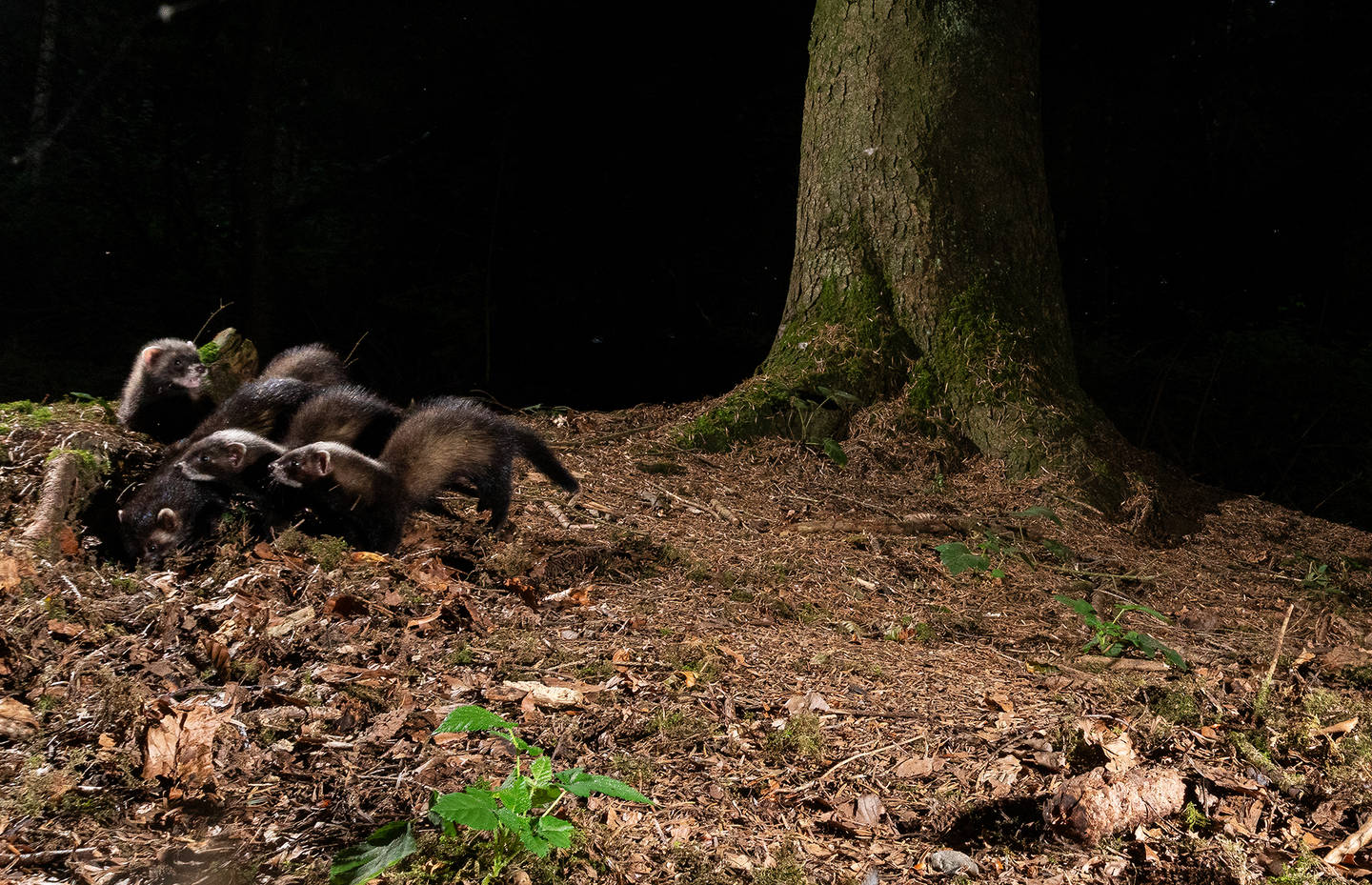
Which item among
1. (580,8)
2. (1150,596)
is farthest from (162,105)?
(1150,596)

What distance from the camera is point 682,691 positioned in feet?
9.34

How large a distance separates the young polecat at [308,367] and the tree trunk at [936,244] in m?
2.19

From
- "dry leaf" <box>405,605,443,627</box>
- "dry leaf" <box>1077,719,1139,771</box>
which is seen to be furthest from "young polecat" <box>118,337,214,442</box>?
"dry leaf" <box>1077,719,1139,771</box>

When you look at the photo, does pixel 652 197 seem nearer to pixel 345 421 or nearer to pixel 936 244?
pixel 936 244

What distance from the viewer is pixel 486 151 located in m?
11.3

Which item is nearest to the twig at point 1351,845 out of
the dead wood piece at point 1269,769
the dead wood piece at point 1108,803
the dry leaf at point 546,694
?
the dead wood piece at point 1269,769

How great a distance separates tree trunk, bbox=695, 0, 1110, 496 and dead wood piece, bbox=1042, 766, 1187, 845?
301 cm

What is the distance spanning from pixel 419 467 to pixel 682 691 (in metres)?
2.11

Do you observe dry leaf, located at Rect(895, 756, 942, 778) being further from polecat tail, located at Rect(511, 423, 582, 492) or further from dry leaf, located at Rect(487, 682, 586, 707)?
polecat tail, located at Rect(511, 423, 582, 492)

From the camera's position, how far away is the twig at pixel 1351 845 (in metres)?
2.15

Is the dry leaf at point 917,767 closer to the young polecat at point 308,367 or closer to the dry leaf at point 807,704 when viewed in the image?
the dry leaf at point 807,704

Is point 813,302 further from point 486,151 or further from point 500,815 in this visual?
point 486,151

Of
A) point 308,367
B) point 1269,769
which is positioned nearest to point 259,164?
point 308,367

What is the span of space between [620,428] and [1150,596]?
3.18m
